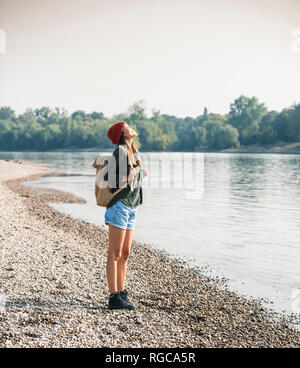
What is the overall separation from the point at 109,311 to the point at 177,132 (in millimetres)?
165096

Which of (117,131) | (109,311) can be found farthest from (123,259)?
(117,131)

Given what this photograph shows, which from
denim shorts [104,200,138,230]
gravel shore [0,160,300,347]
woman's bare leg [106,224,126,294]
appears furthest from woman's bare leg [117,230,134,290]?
gravel shore [0,160,300,347]

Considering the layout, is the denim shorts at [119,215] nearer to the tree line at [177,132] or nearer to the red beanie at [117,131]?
the red beanie at [117,131]

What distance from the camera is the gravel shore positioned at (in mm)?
5238

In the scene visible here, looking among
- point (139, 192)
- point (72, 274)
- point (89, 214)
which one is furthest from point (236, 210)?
point (139, 192)

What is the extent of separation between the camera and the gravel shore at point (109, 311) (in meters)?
5.24

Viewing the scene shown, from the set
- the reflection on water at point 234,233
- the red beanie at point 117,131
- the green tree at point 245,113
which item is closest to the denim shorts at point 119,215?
the red beanie at point 117,131

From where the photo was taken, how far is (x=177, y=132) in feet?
554

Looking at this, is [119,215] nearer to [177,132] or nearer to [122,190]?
[122,190]

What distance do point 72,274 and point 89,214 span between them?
32.1 ft

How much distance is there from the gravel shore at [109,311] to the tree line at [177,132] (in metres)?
118

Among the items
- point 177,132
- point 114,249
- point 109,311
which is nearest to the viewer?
point 114,249

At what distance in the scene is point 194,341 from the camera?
17.8 ft
